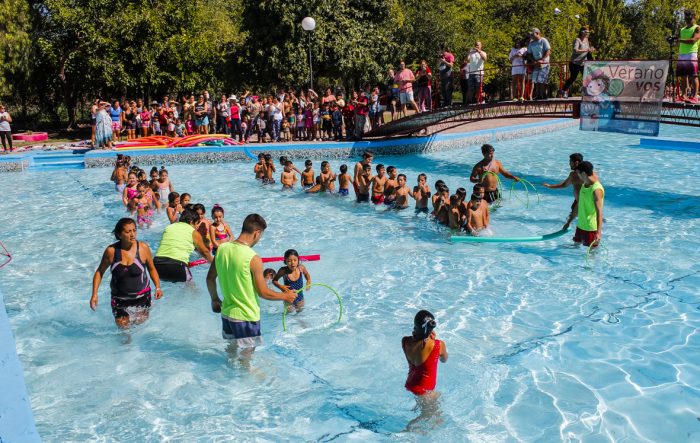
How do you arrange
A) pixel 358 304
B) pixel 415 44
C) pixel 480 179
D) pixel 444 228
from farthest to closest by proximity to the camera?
pixel 415 44 < pixel 480 179 < pixel 444 228 < pixel 358 304

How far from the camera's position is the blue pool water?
6.11 m

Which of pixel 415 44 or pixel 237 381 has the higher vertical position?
pixel 415 44

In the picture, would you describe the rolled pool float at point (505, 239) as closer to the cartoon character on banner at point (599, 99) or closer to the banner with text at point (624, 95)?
the banner with text at point (624, 95)

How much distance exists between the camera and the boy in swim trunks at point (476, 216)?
11477mm

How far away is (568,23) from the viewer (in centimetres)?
4150

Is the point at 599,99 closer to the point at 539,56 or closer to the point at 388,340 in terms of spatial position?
the point at 539,56

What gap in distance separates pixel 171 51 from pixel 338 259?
18.3 metres

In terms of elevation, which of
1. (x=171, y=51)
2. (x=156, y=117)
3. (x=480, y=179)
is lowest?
(x=480, y=179)

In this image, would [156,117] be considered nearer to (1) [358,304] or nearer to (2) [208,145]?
(2) [208,145]

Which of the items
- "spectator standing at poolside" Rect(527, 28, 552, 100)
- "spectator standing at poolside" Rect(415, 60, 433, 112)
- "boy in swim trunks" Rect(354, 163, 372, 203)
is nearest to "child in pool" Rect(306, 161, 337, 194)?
"boy in swim trunks" Rect(354, 163, 372, 203)

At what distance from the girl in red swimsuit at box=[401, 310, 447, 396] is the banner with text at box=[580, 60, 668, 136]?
9.79 metres

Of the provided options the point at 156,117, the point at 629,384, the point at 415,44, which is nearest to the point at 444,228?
the point at 629,384

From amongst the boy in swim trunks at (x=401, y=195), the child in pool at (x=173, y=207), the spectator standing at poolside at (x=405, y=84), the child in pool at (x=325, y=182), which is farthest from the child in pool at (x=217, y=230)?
the spectator standing at poolside at (x=405, y=84)

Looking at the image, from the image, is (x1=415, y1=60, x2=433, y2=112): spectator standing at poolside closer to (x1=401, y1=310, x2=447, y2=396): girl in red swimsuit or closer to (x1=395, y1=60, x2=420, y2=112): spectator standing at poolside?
(x1=395, y1=60, x2=420, y2=112): spectator standing at poolside
